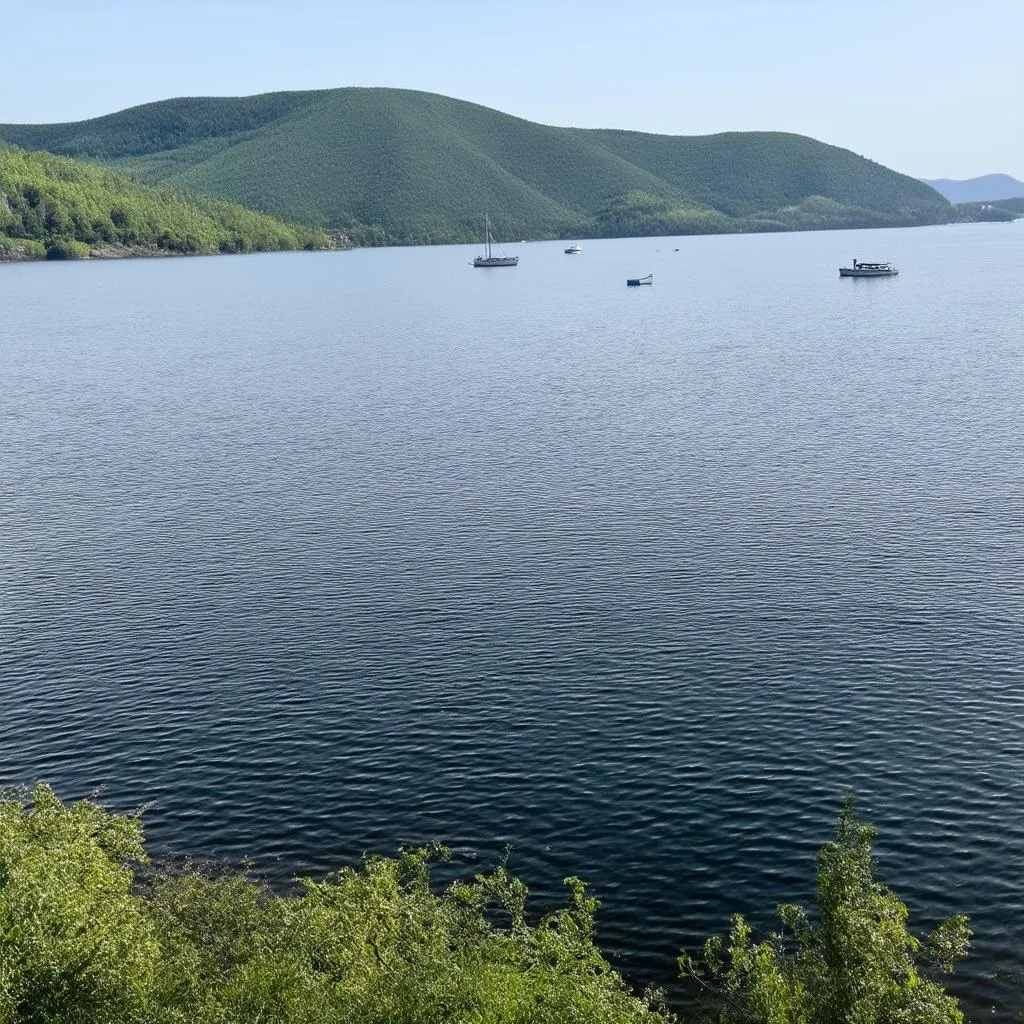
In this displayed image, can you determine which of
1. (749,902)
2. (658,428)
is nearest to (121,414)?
(658,428)

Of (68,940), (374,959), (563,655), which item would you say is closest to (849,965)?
(374,959)

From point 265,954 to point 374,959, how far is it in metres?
4.10

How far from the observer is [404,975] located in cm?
4059

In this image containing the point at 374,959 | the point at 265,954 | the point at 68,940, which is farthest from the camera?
the point at 374,959

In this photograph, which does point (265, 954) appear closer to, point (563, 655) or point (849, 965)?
point (849, 965)

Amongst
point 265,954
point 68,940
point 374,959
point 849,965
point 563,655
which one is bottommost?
point 563,655

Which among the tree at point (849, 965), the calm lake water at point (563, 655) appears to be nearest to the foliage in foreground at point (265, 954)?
the tree at point (849, 965)

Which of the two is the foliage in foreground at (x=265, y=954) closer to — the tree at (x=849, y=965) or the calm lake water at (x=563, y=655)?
the tree at (x=849, y=965)

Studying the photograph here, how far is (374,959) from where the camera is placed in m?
43.5

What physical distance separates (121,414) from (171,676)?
101185mm

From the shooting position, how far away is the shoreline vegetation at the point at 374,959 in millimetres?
38500

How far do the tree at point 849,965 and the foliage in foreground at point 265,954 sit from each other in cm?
486

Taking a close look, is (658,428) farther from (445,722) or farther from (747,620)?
(445,722)

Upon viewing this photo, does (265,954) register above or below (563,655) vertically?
above
